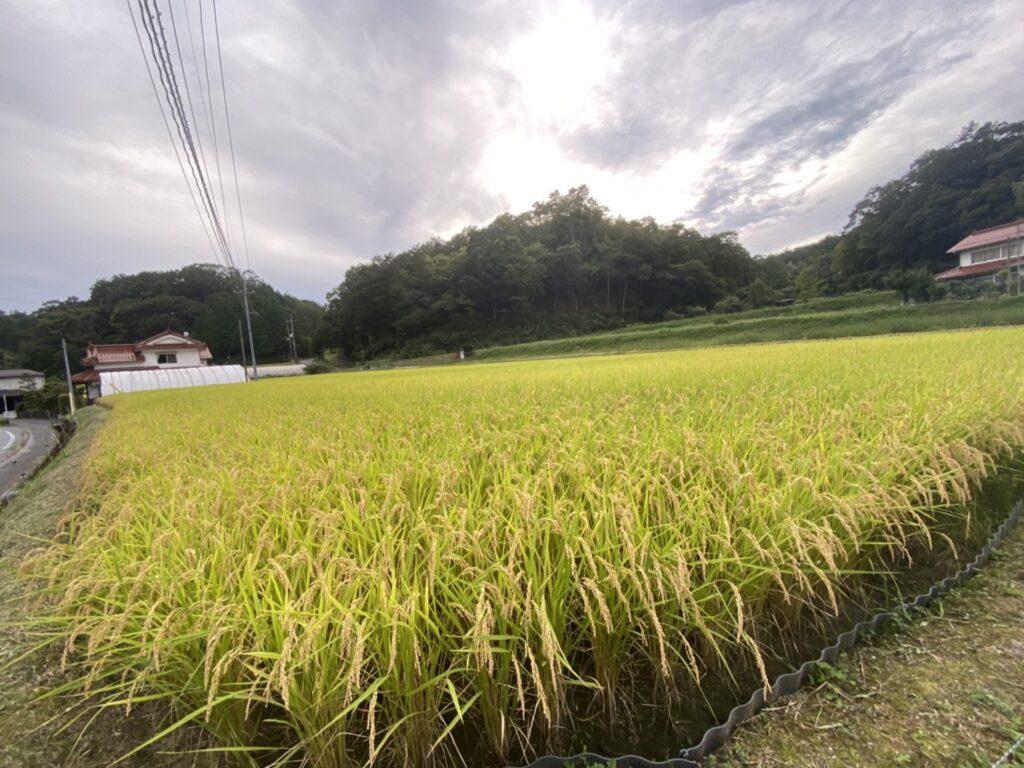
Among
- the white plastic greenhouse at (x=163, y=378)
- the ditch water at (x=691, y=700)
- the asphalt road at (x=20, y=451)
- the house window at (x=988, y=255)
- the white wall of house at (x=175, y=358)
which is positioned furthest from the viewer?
the white wall of house at (x=175, y=358)

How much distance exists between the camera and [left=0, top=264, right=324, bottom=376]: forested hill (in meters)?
47.0

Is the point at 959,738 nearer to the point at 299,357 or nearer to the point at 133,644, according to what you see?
the point at 133,644

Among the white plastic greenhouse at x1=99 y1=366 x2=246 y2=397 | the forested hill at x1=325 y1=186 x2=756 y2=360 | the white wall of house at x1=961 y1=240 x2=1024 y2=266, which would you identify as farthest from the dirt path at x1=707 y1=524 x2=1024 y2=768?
the white wall of house at x1=961 y1=240 x2=1024 y2=266

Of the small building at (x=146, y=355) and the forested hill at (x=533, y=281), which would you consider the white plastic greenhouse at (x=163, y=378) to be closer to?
the small building at (x=146, y=355)

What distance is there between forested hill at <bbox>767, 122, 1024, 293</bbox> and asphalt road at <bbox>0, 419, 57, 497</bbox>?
48.4 metres

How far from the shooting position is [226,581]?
1205 mm

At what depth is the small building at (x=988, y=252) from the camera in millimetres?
27453

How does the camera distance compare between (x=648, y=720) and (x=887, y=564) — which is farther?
(x=887, y=564)

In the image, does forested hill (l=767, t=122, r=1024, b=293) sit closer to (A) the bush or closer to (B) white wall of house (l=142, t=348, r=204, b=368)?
(A) the bush

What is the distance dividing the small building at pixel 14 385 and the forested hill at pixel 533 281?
1036 inches

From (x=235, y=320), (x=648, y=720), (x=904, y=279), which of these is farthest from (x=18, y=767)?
(x=235, y=320)

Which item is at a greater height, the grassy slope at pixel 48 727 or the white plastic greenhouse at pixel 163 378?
the white plastic greenhouse at pixel 163 378

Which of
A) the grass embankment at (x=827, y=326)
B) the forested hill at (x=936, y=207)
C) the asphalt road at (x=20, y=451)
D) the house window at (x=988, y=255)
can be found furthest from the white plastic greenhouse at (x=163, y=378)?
the house window at (x=988, y=255)

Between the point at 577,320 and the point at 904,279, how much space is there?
25.2m
